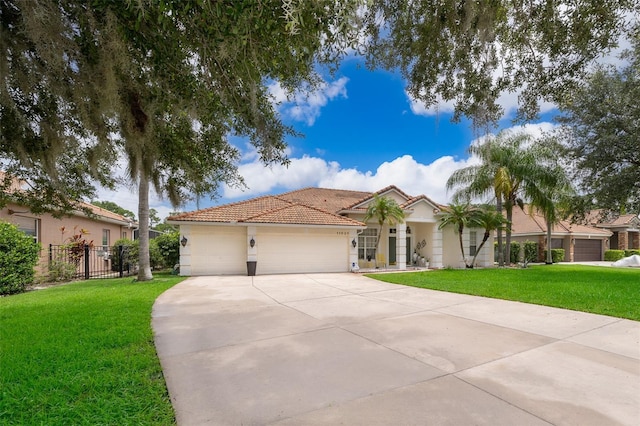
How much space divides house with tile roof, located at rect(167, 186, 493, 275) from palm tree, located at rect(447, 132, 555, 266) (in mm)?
2645

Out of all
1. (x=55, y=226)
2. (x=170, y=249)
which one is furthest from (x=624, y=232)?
(x=55, y=226)

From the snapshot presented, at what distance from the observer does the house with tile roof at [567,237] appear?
90.0 feet

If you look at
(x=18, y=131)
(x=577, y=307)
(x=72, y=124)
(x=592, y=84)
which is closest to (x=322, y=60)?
(x=72, y=124)

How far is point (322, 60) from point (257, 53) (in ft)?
6.48

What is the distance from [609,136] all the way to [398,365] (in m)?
14.3

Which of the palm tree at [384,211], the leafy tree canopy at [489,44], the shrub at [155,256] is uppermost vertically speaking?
the leafy tree canopy at [489,44]

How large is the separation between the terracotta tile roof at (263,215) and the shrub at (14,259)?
4.84 m

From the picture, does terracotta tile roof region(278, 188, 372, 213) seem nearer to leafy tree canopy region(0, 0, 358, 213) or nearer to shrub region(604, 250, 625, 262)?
leafy tree canopy region(0, 0, 358, 213)

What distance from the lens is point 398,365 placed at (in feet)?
12.8

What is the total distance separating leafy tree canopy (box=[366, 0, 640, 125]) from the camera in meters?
5.02

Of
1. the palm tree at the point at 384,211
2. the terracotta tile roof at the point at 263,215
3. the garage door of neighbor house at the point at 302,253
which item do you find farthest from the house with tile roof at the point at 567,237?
the terracotta tile roof at the point at 263,215

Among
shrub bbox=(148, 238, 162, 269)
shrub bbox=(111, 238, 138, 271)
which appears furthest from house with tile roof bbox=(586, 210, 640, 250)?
shrub bbox=(111, 238, 138, 271)

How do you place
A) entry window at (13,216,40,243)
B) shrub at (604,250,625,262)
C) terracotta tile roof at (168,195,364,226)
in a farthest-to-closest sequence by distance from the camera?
shrub at (604,250,625,262) → terracotta tile roof at (168,195,364,226) → entry window at (13,216,40,243)

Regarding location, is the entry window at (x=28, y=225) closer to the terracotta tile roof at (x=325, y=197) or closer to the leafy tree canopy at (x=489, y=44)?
the terracotta tile roof at (x=325, y=197)
